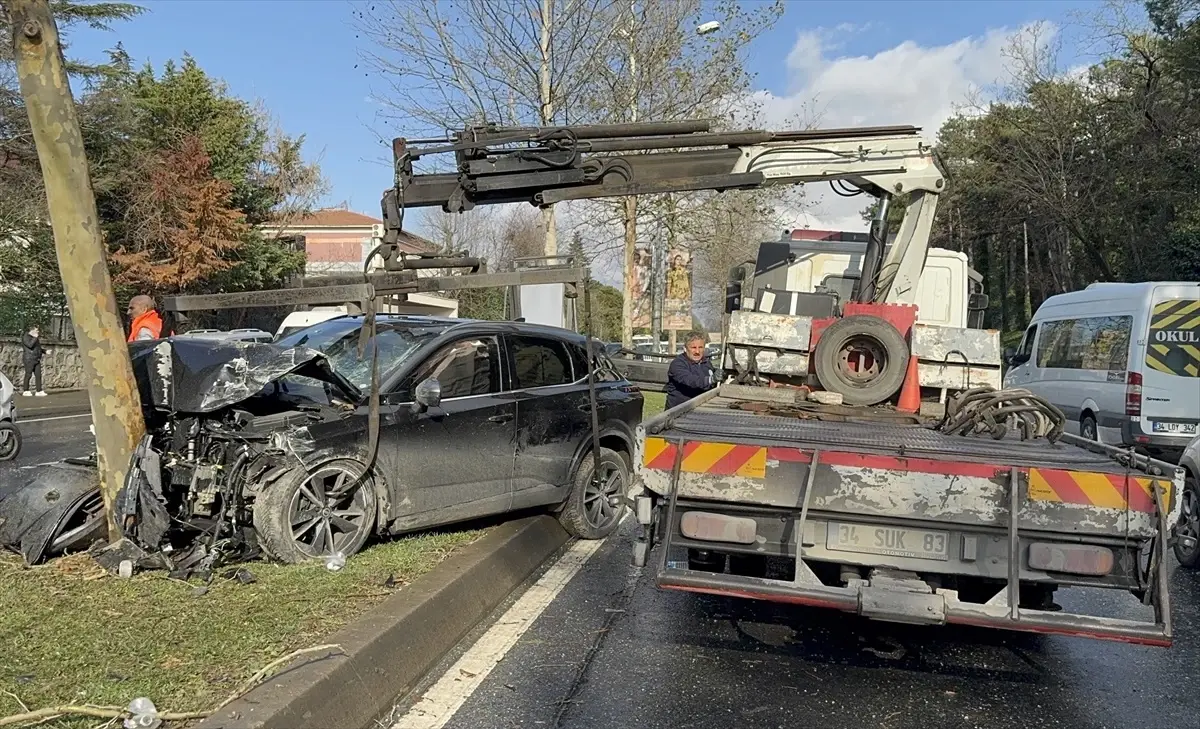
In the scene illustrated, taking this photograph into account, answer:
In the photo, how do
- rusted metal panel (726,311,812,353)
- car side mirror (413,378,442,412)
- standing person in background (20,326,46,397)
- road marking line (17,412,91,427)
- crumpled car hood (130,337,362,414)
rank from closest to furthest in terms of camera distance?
crumpled car hood (130,337,362,414) < car side mirror (413,378,442,412) < rusted metal panel (726,311,812,353) < road marking line (17,412,91,427) < standing person in background (20,326,46,397)

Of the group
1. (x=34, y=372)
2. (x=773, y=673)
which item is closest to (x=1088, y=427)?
(x=773, y=673)

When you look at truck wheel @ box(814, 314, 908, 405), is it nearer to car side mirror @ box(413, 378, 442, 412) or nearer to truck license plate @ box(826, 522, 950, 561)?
truck license plate @ box(826, 522, 950, 561)

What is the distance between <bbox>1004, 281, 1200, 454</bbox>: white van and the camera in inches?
435

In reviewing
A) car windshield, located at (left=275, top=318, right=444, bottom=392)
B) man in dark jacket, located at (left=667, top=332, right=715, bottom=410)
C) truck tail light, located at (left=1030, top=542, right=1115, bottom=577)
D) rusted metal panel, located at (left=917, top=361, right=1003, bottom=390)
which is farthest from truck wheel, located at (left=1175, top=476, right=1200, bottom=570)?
car windshield, located at (left=275, top=318, right=444, bottom=392)

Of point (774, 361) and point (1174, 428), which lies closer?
point (774, 361)

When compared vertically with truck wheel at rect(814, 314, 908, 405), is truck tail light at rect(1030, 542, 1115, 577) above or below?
below

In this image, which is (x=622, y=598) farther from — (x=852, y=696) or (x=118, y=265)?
(x=118, y=265)

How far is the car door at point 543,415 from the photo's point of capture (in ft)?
22.0

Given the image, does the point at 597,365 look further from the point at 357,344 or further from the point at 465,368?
the point at 357,344

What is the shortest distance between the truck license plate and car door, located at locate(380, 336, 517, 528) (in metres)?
2.71

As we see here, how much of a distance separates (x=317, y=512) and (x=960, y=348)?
4.55 m

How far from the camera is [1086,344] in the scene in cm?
1288

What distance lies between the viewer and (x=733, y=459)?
4.34m

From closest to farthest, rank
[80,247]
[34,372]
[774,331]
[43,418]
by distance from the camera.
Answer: [80,247]
[774,331]
[43,418]
[34,372]
